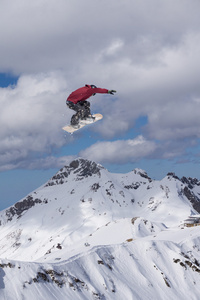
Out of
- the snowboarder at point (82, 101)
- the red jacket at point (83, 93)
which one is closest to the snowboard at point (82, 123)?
the snowboarder at point (82, 101)

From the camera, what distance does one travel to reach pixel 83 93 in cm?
3478

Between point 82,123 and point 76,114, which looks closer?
point 76,114

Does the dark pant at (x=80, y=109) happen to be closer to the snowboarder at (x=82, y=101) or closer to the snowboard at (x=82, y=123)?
the snowboarder at (x=82, y=101)

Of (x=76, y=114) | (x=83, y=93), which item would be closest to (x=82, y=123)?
(x=76, y=114)

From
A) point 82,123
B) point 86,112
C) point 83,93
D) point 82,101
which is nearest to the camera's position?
point 83,93

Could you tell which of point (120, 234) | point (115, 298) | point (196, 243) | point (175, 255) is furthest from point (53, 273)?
point (120, 234)

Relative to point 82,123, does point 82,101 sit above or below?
above

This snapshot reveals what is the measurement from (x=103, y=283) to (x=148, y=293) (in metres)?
7.18

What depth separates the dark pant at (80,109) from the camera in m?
36.2

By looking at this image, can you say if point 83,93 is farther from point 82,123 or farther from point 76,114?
point 82,123

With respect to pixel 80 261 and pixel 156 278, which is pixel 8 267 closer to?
pixel 80 261

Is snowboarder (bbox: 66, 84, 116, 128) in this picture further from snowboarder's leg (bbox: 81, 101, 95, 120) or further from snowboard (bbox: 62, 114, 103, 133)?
snowboard (bbox: 62, 114, 103, 133)

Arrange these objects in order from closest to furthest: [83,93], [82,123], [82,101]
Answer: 1. [83,93]
2. [82,101]
3. [82,123]

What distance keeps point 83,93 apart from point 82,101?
1.68m
